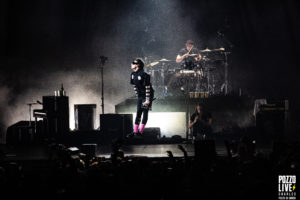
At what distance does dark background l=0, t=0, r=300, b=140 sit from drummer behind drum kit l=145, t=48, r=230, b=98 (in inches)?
26.9

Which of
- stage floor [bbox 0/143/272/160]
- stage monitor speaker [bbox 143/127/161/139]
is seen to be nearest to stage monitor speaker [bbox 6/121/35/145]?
stage floor [bbox 0/143/272/160]

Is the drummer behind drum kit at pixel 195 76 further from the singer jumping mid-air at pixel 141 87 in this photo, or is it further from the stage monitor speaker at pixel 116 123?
the singer jumping mid-air at pixel 141 87

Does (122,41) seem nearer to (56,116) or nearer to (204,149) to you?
(56,116)

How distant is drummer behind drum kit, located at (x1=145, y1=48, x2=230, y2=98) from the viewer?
51.5 feet

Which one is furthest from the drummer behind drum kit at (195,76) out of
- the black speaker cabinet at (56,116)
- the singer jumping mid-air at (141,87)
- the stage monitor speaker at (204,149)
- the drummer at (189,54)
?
the stage monitor speaker at (204,149)

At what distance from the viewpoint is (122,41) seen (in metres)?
17.0

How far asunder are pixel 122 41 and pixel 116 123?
5981mm

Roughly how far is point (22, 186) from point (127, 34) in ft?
43.2

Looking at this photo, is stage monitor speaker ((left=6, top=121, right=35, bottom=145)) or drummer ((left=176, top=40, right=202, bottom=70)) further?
drummer ((left=176, top=40, right=202, bottom=70))

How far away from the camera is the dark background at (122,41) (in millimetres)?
15453

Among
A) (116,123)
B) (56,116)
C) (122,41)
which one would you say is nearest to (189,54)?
(122,41)

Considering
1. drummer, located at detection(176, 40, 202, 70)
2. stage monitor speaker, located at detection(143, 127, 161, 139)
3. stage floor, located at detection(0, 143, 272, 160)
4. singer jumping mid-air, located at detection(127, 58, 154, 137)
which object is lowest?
stage floor, located at detection(0, 143, 272, 160)

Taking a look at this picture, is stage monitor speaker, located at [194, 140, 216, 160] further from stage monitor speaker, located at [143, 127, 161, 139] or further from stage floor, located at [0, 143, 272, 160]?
stage monitor speaker, located at [143, 127, 161, 139]

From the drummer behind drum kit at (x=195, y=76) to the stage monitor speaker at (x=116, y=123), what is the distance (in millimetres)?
3654
